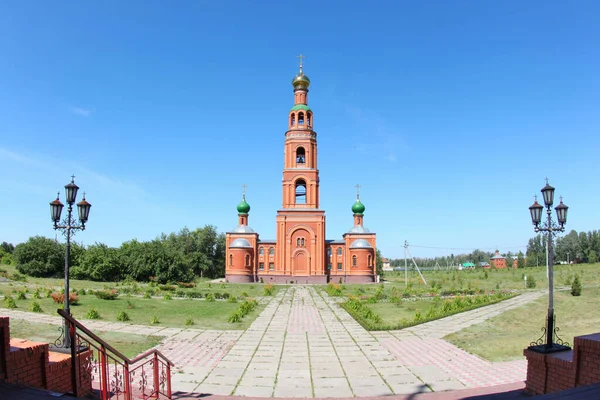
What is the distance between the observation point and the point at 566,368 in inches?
259

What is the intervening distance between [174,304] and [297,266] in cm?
2385

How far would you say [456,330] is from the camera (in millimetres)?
14930

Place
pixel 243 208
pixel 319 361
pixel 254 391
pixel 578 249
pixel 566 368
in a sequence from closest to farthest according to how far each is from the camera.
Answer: pixel 566 368 → pixel 254 391 → pixel 319 361 → pixel 243 208 → pixel 578 249

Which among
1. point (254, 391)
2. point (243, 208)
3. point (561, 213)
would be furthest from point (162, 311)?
point (243, 208)

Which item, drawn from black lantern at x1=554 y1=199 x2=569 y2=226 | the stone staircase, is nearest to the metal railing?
the stone staircase

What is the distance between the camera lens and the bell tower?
147 feet

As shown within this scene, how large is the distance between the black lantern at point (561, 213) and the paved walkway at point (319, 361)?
11.1ft

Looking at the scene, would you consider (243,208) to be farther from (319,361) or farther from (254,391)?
(254,391)

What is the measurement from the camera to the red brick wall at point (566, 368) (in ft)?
19.6

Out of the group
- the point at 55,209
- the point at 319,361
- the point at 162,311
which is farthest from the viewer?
the point at 162,311

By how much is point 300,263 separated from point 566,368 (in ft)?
128

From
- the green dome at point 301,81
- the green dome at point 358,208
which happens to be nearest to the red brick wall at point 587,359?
the green dome at point 358,208

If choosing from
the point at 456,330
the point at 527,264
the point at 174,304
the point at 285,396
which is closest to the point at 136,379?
the point at 285,396

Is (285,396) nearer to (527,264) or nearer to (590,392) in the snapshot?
(590,392)
